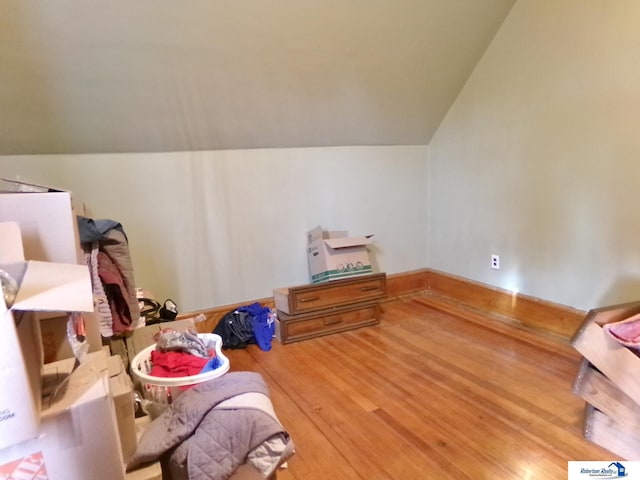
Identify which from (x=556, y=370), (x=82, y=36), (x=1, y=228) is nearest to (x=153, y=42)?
(x=82, y=36)

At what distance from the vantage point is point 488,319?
308cm

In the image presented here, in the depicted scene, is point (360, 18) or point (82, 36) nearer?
point (82, 36)

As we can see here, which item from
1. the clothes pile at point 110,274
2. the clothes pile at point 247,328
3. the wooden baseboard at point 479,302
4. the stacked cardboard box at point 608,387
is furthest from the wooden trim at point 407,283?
the clothes pile at point 110,274

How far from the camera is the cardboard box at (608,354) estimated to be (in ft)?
5.08

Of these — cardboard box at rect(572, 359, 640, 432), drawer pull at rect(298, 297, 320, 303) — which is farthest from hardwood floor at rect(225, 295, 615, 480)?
drawer pull at rect(298, 297, 320, 303)

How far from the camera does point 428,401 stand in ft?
6.77

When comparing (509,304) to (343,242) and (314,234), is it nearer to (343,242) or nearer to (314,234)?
(343,242)

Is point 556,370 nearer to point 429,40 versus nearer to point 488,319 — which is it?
point 488,319

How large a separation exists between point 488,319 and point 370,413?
152 centimetres

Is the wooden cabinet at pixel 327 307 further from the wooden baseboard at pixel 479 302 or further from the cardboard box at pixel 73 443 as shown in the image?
the cardboard box at pixel 73 443

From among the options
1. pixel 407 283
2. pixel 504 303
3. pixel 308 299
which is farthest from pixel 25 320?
pixel 407 283

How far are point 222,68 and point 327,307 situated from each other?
5.53 ft

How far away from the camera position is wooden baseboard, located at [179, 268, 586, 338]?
Result: 2707 millimetres

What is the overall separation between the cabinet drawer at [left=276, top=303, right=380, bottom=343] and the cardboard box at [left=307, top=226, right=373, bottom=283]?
0.26 metres
